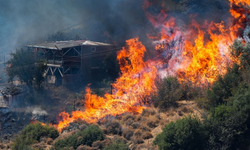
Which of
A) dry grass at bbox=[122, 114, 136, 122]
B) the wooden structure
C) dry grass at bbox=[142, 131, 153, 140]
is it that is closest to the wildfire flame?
dry grass at bbox=[122, 114, 136, 122]

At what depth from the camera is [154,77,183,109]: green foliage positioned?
17828 mm

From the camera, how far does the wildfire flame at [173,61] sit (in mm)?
18750

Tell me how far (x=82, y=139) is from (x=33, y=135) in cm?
372

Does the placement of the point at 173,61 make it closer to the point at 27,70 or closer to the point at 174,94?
the point at 174,94

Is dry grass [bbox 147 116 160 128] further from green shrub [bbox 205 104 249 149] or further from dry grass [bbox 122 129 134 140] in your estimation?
green shrub [bbox 205 104 249 149]

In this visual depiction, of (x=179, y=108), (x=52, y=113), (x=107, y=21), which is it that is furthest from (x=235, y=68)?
(x=107, y=21)

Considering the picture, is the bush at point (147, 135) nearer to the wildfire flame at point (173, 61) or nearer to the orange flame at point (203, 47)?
the wildfire flame at point (173, 61)

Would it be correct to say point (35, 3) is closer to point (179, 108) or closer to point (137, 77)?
point (137, 77)

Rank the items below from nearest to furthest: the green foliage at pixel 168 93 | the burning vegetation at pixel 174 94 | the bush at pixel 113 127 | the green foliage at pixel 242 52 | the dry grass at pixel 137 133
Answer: the burning vegetation at pixel 174 94 < the dry grass at pixel 137 133 < the bush at pixel 113 127 < the green foliage at pixel 242 52 < the green foliage at pixel 168 93

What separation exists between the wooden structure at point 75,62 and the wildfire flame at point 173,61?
736cm

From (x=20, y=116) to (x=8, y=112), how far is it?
1170 millimetres

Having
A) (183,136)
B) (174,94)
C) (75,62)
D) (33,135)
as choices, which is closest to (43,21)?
(75,62)

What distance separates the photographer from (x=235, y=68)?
51.4ft

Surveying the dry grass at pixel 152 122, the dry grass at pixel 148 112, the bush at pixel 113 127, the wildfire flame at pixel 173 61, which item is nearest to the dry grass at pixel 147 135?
the dry grass at pixel 152 122
